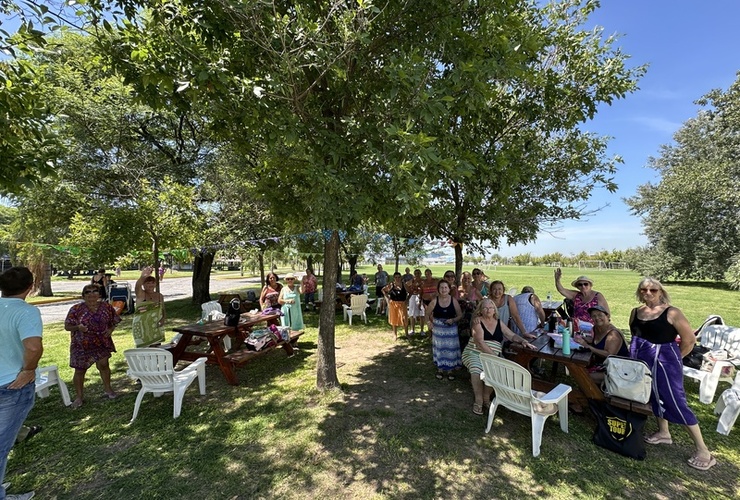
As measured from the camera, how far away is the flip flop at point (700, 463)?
10.3 ft

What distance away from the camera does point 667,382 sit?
10.9ft

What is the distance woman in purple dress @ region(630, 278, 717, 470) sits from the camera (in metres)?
3.22

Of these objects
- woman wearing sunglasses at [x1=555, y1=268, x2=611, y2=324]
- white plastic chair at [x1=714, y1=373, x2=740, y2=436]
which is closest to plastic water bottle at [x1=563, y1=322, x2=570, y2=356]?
woman wearing sunglasses at [x1=555, y1=268, x2=611, y2=324]

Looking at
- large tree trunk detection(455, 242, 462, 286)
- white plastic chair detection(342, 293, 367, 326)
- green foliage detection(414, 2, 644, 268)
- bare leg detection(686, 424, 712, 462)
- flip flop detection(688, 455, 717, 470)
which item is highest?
green foliage detection(414, 2, 644, 268)

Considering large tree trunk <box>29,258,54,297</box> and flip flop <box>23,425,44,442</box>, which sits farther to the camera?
large tree trunk <box>29,258,54,297</box>

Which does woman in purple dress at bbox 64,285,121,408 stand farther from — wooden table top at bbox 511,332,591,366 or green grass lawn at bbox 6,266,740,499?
wooden table top at bbox 511,332,591,366

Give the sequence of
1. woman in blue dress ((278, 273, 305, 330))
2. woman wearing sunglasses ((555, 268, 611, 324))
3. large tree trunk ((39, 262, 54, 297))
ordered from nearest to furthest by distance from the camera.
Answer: woman wearing sunglasses ((555, 268, 611, 324))
woman in blue dress ((278, 273, 305, 330))
large tree trunk ((39, 262, 54, 297))

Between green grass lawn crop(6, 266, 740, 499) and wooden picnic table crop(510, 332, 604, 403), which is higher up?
wooden picnic table crop(510, 332, 604, 403)

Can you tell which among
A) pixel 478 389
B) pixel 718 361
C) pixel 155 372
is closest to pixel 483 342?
pixel 478 389

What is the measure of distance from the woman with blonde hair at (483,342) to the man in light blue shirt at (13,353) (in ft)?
14.4

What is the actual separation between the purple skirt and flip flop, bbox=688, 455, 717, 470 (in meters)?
0.35

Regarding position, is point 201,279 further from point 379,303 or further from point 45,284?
point 45,284

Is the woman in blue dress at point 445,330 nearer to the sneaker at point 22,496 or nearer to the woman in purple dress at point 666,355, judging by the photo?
the woman in purple dress at point 666,355

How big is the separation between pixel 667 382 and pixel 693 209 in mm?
28121
